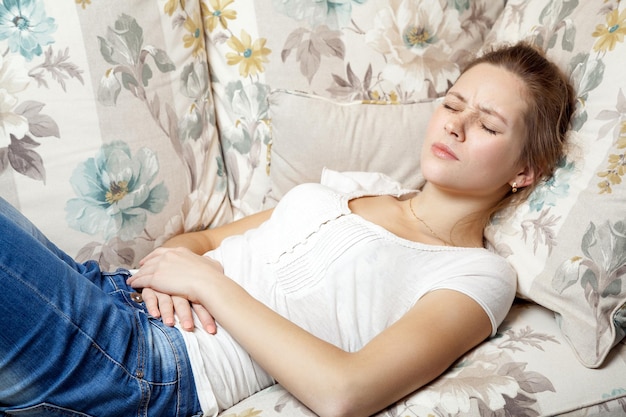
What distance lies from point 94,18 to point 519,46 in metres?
0.89

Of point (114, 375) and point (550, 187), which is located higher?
point (550, 187)

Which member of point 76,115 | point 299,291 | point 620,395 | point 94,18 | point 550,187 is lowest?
point 620,395

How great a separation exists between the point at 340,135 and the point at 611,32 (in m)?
0.59

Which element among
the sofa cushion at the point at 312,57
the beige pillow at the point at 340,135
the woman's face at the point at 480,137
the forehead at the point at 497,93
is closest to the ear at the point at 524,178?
the woman's face at the point at 480,137

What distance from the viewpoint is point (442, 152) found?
1.26 meters

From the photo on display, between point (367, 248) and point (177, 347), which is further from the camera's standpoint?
point (367, 248)

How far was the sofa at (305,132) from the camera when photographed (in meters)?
1.08

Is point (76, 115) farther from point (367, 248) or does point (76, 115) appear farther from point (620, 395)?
point (620, 395)

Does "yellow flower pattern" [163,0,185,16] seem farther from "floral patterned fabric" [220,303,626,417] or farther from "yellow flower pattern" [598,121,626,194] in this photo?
"yellow flower pattern" [598,121,626,194]

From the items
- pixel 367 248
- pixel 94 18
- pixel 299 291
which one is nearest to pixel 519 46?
pixel 367 248

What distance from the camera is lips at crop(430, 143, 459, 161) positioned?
4.09 ft

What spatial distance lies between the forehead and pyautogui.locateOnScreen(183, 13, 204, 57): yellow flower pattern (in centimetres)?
62

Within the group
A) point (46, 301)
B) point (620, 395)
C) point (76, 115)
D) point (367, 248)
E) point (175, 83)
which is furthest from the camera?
point (175, 83)

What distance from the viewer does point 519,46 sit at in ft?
4.42
